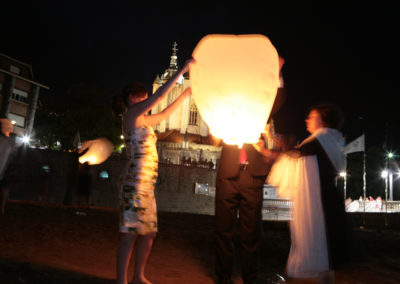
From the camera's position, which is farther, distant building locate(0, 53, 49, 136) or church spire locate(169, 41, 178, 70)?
church spire locate(169, 41, 178, 70)

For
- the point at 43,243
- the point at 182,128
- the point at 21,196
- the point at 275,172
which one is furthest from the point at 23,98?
the point at 275,172

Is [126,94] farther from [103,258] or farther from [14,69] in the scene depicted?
[14,69]

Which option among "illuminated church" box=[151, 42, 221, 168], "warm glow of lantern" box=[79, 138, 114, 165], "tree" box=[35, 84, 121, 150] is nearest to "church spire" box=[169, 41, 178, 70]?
"illuminated church" box=[151, 42, 221, 168]

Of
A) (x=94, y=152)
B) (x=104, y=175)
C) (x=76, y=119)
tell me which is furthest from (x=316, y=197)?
(x=76, y=119)

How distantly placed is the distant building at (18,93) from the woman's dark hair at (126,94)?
4134 centimetres

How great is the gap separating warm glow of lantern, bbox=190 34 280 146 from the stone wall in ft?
68.3

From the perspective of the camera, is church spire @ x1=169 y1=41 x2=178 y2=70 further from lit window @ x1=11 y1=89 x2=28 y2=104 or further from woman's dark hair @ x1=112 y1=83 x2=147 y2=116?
woman's dark hair @ x1=112 y1=83 x2=147 y2=116

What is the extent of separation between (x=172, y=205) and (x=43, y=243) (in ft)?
100

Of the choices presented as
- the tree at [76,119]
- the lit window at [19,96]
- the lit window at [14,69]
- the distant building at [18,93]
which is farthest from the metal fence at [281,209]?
the lit window at [14,69]

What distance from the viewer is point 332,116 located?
12.6 ft

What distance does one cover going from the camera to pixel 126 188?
11.2 feet

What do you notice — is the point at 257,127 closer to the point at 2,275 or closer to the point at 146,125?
the point at 146,125

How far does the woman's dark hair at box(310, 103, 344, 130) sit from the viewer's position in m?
3.84

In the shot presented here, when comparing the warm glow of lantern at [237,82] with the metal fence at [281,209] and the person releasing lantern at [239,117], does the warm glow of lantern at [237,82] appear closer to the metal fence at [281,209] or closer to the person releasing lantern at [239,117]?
the person releasing lantern at [239,117]
